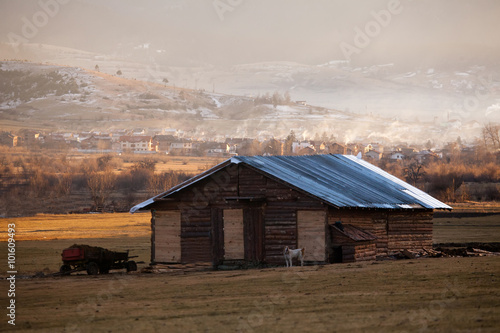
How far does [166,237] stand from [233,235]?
3.47m

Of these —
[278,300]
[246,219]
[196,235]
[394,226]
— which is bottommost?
[278,300]

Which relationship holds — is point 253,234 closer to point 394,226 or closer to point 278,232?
point 278,232

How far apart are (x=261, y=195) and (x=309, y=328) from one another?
57.3 ft

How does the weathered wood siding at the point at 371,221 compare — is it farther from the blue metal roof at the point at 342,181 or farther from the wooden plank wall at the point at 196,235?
the wooden plank wall at the point at 196,235

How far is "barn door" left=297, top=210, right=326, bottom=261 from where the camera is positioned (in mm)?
34169

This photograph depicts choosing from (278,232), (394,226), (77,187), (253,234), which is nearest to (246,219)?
(253,234)

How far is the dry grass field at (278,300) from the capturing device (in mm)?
18688

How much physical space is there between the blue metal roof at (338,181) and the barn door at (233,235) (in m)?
2.15

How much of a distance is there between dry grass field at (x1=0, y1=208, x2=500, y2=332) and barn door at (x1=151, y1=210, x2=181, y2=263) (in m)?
3.08

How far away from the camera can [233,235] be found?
35688mm

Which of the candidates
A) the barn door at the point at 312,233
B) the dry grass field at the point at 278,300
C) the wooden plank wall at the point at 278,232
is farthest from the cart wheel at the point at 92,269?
the barn door at the point at 312,233

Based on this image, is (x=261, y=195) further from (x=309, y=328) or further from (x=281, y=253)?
(x=309, y=328)

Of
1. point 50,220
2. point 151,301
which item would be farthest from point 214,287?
point 50,220

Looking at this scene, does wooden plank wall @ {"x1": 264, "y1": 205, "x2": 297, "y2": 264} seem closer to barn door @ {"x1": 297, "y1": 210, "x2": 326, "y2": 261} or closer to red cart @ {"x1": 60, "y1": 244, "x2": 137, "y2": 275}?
barn door @ {"x1": 297, "y1": 210, "x2": 326, "y2": 261}
